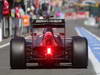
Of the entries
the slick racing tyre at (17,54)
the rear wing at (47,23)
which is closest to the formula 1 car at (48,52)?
the slick racing tyre at (17,54)

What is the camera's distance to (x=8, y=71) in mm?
13961

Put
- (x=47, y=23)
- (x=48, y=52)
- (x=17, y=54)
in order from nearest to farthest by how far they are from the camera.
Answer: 1. (x=17, y=54)
2. (x=48, y=52)
3. (x=47, y=23)

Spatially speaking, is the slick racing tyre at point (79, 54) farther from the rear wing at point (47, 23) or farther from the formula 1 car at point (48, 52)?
the rear wing at point (47, 23)

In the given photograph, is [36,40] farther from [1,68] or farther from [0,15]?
[0,15]

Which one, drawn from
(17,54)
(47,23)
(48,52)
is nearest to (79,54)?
(48,52)

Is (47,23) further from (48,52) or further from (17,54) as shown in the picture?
(17,54)

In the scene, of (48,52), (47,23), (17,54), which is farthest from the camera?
(47,23)

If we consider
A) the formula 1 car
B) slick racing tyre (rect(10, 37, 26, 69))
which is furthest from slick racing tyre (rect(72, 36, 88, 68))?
slick racing tyre (rect(10, 37, 26, 69))

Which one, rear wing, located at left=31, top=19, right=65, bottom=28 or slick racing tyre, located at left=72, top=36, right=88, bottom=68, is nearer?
slick racing tyre, located at left=72, top=36, right=88, bottom=68

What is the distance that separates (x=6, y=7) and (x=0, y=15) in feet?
2.69

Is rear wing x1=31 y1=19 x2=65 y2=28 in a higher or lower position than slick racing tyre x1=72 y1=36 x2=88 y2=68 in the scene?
higher

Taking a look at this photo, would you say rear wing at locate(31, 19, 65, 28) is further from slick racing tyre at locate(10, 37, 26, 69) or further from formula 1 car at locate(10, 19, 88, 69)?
slick racing tyre at locate(10, 37, 26, 69)

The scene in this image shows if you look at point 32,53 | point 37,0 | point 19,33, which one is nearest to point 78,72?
point 32,53

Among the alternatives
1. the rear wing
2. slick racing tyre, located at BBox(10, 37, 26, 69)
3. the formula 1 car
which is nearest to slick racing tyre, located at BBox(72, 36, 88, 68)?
the formula 1 car
